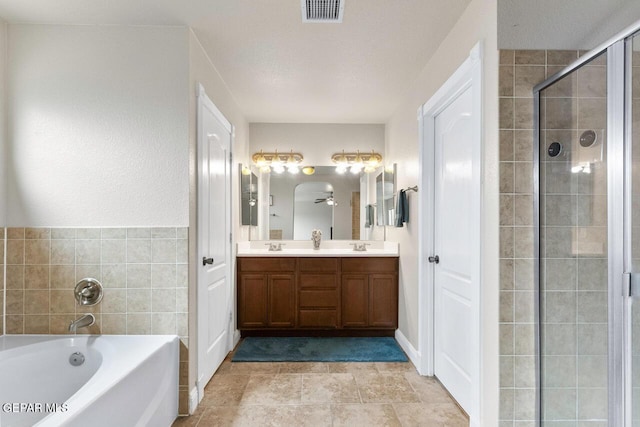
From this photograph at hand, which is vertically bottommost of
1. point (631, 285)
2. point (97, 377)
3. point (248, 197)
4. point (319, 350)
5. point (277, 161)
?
point (319, 350)

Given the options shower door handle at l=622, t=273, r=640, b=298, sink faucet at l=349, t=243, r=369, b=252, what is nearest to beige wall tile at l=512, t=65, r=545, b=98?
shower door handle at l=622, t=273, r=640, b=298

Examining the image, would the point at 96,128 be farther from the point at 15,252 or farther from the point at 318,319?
the point at 318,319

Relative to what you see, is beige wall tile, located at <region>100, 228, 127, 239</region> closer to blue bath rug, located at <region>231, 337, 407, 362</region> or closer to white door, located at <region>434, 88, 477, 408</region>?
blue bath rug, located at <region>231, 337, 407, 362</region>

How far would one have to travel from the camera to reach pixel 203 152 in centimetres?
236

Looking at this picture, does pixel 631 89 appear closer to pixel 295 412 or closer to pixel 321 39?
pixel 321 39

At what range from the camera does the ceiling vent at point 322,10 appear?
1882mm

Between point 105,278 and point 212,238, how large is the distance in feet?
2.39

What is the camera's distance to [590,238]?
5.13 feet

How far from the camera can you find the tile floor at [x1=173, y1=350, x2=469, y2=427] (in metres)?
2.11

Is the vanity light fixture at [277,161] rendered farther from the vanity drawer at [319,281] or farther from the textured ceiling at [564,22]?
the textured ceiling at [564,22]

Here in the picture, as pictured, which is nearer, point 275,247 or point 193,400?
point 193,400

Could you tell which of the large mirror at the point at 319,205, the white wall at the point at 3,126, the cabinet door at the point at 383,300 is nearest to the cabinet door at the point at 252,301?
the large mirror at the point at 319,205

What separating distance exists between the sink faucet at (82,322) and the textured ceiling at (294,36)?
5.72 ft

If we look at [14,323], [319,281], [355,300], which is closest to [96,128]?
[14,323]
